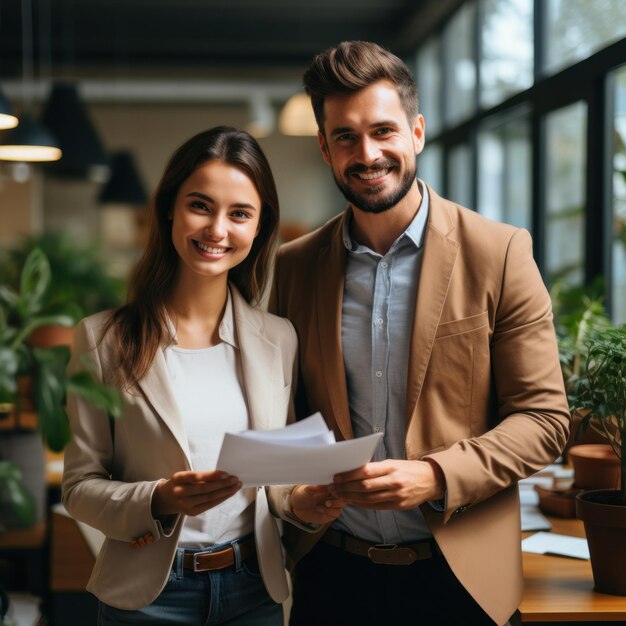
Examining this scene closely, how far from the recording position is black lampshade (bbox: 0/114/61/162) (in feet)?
17.1

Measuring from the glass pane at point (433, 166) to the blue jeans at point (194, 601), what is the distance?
6055 millimetres

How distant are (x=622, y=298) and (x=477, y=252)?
7.53ft

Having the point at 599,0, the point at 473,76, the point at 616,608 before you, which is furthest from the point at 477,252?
the point at 473,76

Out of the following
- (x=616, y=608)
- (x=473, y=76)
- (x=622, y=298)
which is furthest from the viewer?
(x=473, y=76)

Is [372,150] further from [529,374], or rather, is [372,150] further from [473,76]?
[473,76]

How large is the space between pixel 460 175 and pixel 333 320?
535 centimetres

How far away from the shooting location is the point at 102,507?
174cm

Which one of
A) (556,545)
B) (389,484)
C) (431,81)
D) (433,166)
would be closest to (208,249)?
(389,484)

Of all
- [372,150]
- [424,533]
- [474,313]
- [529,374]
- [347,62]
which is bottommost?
[424,533]

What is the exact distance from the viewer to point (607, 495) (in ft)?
6.68

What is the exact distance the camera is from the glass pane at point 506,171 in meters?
5.57

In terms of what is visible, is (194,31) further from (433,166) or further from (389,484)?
(389,484)

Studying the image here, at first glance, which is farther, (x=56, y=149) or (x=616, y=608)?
(x=56, y=149)

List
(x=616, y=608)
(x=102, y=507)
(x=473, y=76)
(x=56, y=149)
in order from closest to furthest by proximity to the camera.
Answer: (x=102, y=507)
(x=616, y=608)
(x=56, y=149)
(x=473, y=76)
